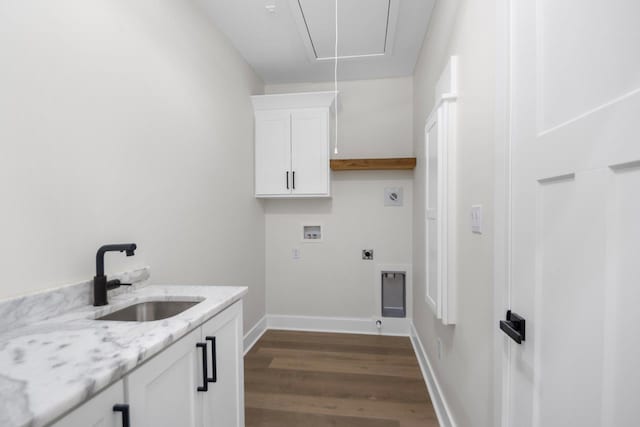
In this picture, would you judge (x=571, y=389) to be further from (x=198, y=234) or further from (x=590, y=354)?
(x=198, y=234)

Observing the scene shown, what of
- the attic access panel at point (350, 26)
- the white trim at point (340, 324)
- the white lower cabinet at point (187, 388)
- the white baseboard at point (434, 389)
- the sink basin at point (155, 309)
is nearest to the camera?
the white lower cabinet at point (187, 388)

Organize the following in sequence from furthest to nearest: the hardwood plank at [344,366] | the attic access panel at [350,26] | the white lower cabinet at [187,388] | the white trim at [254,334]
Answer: the white trim at [254,334]
the hardwood plank at [344,366]
the attic access panel at [350,26]
the white lower cabinet at [187,388]

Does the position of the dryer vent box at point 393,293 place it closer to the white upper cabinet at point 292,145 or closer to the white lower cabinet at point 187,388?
the white upper cabinet at point 292,145

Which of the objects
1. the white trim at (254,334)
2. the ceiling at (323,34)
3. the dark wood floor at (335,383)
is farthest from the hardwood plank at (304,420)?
the ceiling at (323,34)

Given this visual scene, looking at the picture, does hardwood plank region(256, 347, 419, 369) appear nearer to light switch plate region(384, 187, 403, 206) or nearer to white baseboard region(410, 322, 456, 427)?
A: white baseboard region(410, 322, 456, 427)

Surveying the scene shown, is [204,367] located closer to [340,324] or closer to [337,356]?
[337,356]

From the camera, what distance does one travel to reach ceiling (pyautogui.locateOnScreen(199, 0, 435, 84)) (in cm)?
207

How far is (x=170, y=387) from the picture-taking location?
0.88m

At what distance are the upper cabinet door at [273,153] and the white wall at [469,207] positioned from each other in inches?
62.8

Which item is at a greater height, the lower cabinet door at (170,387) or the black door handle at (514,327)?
the black door handle at (514,327)

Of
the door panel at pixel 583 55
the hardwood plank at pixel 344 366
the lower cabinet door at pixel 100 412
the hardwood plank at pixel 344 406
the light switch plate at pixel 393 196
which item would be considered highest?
the door panel at pixel 583 55

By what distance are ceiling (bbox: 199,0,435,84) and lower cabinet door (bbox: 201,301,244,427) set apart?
2.05 m

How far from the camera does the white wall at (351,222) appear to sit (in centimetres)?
318

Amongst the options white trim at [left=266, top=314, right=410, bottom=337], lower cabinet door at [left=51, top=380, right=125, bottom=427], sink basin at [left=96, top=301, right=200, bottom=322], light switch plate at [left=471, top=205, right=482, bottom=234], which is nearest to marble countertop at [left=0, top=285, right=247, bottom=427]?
lower cabinet door at [left=51, top=380, right=125, bottom=427]
